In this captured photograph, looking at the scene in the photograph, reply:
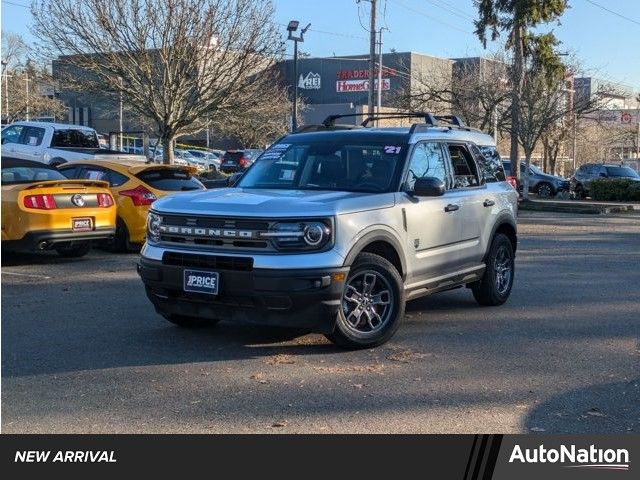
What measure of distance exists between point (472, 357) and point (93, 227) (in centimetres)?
663

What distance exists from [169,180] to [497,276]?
5947 millimetres

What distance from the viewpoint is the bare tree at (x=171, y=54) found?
64.6 feet

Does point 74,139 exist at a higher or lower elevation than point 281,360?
higher

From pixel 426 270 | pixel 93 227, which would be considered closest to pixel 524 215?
pixel 93 227

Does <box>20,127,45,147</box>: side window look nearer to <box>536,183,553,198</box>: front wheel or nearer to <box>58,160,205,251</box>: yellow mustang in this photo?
<box>58,160,205,251</box>: yellow mustang

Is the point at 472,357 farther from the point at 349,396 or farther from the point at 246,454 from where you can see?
the point at 246,454

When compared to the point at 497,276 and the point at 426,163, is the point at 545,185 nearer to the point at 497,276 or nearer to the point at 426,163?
the point at 497,276

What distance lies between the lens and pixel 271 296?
6.32 meters

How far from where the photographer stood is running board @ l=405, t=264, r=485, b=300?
7.52 m

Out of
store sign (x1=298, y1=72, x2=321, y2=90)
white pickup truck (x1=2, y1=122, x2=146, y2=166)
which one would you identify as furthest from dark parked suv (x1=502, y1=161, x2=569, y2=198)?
store sign (x1=298, y1=72, x2=321, y2=90)

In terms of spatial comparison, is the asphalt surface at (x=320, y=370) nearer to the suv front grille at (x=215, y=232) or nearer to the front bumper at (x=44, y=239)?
the suv front grille at (x=215, y=232)

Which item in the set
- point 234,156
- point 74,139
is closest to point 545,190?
point 234,156

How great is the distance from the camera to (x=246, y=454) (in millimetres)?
4293

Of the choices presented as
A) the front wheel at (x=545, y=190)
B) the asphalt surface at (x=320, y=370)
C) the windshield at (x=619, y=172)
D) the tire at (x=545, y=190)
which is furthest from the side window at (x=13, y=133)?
the windshield at (x=619, y=172)
